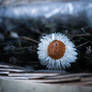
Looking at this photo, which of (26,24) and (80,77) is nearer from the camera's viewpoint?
(80,77)

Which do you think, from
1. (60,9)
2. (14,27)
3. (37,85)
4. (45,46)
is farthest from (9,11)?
(37,85)

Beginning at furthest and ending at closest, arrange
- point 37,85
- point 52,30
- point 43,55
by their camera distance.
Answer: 1. point 52,30
2. point 43,55
3. point 37,85

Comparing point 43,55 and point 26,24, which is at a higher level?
point 26,24

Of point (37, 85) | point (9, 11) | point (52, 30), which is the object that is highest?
point (9, 11)

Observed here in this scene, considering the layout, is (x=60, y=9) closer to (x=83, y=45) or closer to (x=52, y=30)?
(x=52, y=30)
